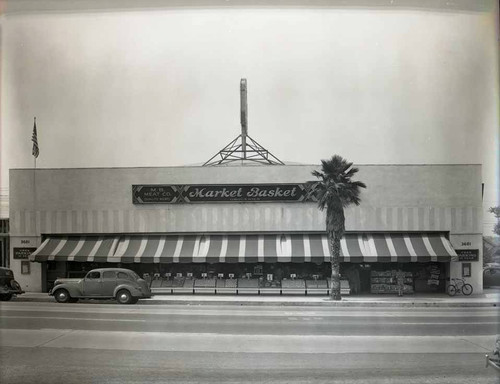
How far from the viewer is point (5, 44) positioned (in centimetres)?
813

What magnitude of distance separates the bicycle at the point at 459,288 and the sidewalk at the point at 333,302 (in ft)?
0.95

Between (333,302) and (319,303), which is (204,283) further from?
(333,302)

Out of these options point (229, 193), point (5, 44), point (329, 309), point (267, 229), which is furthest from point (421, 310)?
point (5, 44)

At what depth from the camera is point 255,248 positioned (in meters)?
13.5

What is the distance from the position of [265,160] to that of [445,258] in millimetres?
5746

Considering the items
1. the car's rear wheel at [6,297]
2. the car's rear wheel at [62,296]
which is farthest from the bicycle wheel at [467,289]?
the car's rear wheel at [6,297]

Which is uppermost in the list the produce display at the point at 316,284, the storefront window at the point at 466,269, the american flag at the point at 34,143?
the american flag at the point at 34,143

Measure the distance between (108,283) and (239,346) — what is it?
19.6 feet

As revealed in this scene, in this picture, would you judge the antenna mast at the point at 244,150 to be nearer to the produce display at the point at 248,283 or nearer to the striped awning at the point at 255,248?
the striped awning at the point at 255,248

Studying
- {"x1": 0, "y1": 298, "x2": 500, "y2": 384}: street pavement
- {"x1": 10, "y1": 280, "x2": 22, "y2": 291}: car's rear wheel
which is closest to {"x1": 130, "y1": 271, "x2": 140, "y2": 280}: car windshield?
{"x1": 0, "y1": 298, "x2": 500, "y2": 384}: street pavement

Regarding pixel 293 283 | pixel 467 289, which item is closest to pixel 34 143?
pixel 293 283

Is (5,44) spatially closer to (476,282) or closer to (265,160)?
(265,160)

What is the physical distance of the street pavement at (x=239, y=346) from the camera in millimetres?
6383

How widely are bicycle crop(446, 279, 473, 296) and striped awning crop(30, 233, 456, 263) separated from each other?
868mm
